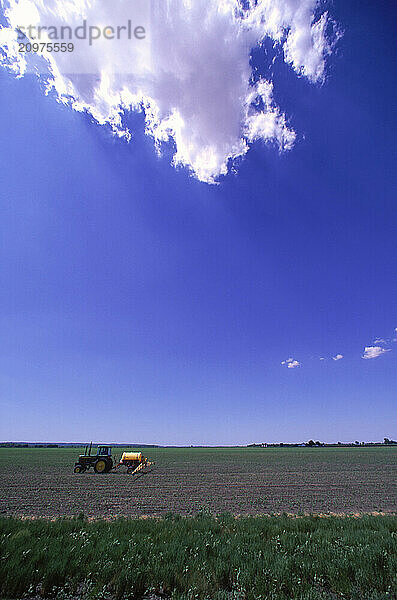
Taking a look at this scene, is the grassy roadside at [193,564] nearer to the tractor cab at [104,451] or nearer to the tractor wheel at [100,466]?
the tractor wheel at [100,466]

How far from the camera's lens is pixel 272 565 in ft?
21.5

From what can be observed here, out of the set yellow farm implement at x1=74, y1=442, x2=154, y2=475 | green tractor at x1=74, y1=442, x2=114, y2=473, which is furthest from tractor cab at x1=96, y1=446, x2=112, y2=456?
green tractor at x1=74, y1=442, x2=114, y2=473

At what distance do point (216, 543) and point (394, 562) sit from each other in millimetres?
4284

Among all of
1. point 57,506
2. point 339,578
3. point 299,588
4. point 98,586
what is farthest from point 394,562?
point 57,506

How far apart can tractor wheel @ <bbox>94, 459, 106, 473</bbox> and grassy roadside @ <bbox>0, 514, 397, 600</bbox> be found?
23036mm

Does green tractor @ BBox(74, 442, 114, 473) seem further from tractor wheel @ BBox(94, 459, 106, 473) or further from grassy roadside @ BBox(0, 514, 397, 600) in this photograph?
grassy roadside @ BBox(0, 514, 397, 600)

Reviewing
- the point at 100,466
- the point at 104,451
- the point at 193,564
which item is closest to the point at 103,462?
the point at 100,466

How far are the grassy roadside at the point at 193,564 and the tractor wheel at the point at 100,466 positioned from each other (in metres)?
23.0

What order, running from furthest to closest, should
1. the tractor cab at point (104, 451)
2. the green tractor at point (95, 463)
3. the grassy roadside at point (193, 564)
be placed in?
the tractor cab at point (104, 451), the green tractor at point (95, 463), the grassy roadside at point (193, 564)

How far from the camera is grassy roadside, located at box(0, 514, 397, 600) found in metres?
5.66

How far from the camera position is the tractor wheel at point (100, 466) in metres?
30.0

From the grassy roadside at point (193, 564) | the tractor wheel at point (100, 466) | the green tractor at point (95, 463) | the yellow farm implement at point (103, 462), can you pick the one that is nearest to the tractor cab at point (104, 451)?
the yellow farm implement at point (103, 462)

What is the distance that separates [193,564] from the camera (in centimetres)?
667

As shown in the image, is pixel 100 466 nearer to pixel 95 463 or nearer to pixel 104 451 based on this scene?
pixel 95 463
